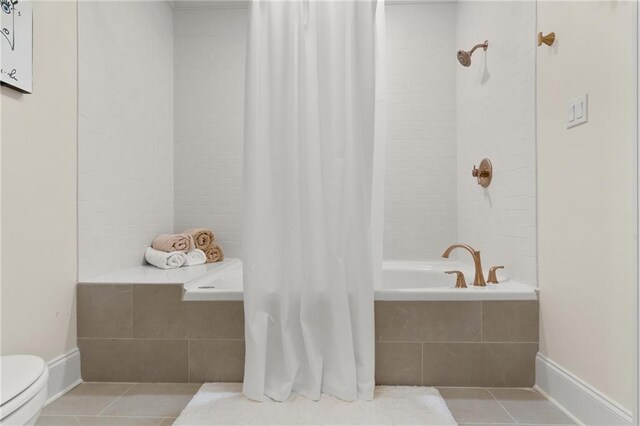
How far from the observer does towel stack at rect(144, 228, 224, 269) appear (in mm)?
2828

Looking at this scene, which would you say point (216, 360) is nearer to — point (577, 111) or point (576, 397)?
point (576, 397)

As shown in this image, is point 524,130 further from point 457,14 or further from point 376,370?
point 457,14

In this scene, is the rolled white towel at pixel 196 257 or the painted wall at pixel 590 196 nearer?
the painted wall at pixel 590 196

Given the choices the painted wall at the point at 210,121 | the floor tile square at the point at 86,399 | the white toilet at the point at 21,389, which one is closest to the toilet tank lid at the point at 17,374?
the white toilet at the point at 21,389

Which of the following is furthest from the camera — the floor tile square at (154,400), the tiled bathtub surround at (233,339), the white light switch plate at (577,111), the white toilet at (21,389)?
the tiled bathtub surround at (233,339)

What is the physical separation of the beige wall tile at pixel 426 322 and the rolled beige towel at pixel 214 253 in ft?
5.06

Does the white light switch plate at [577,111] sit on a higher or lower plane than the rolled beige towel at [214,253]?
higher

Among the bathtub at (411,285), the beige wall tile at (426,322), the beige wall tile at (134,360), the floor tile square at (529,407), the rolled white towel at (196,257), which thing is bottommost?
the floor tile square at (529,407)

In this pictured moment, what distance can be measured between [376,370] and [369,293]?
1.43 feet

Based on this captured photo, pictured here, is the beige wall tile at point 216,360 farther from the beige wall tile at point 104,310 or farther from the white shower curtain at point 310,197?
the beige wall tile at point 104,310

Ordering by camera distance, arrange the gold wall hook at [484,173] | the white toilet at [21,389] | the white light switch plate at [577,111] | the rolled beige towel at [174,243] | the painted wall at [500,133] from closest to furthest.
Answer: the white toilet at [21,389], the white light switch plate at [577,111], the painted wall at [500,133], the gold wall hook at [484,173], the rolled beige towel at [174,243]

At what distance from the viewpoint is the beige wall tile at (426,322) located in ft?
6.76

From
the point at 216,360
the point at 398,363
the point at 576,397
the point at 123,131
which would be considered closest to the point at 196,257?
the point at 123,131

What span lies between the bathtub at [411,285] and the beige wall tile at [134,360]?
0.27 metres
